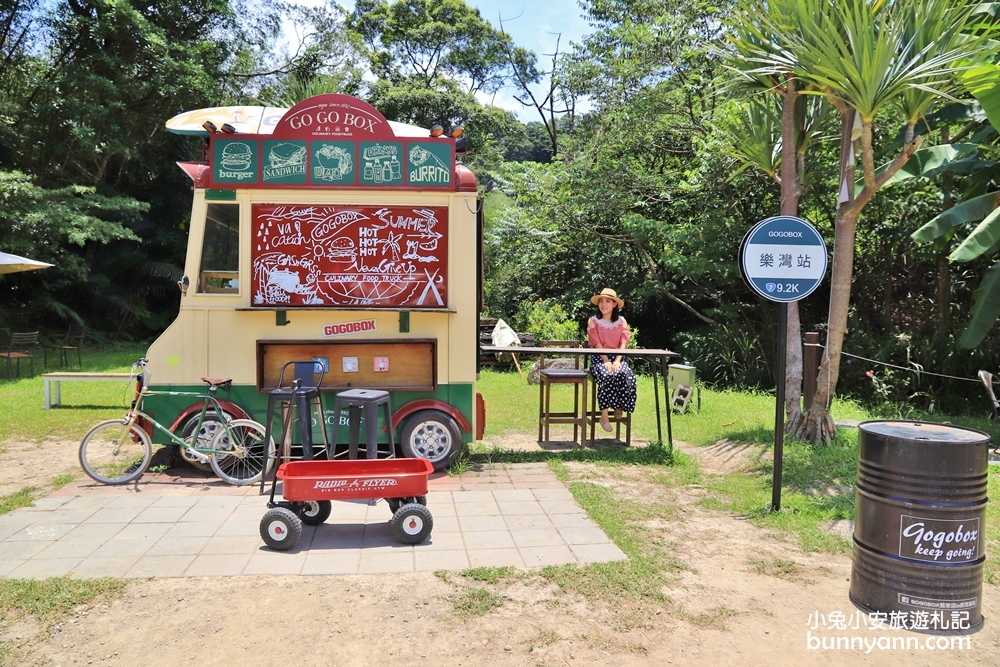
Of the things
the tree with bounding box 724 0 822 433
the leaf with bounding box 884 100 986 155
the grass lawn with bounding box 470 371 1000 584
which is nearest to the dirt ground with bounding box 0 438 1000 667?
the grass lawn with bounding box 470 371 1000 584

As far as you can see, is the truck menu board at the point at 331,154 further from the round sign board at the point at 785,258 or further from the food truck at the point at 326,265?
the round sign board at the point at 785,258

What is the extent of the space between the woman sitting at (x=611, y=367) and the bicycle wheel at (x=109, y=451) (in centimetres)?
464

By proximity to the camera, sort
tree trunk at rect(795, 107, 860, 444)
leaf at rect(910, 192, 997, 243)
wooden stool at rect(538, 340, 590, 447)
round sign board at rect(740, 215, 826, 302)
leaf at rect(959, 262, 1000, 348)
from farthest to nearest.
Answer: leaf at rect(959, 262, 1000, 348) < leaf at rect(910, 192, 997, 243) < wooden stool at rect(538, 340, 590, 447) < tree trunk at rect(795, 107, 860, 444) < round sign board at rect(740, 215, 826, 302)

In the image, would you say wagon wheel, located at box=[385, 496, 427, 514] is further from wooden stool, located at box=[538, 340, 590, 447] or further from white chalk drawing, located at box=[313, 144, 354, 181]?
white chalk drawing, located at box=[313, 144, 354, 181]

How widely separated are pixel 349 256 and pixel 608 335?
3051 mm

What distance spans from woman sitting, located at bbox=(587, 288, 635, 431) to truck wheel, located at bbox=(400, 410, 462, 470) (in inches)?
80.4

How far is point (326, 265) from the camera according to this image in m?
6.83

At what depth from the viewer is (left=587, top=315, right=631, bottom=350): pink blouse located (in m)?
8.17

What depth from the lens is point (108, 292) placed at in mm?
19938

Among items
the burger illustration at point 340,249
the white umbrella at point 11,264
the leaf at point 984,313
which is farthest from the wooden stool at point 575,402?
the white umbrella at point 11,264

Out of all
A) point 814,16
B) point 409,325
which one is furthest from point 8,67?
point 814,16

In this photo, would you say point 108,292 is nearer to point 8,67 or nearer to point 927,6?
point 8,67

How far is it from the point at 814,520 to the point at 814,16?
4.38 m

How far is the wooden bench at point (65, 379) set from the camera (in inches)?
367
